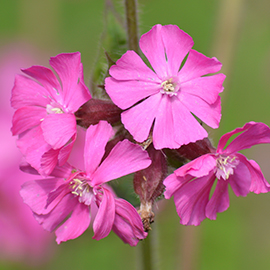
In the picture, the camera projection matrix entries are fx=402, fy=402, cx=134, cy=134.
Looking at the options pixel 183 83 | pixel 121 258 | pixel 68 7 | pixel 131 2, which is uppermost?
pixel 131 2

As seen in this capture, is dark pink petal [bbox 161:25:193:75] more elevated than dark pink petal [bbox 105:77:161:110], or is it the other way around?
dark pink petal [bbox 161:25:193:75]

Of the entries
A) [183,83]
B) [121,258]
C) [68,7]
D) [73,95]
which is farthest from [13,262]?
[68,7]

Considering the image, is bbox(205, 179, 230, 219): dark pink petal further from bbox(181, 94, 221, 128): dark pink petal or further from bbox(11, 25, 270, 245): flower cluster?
bbox(181, 94, 221, 128): dark pink petal

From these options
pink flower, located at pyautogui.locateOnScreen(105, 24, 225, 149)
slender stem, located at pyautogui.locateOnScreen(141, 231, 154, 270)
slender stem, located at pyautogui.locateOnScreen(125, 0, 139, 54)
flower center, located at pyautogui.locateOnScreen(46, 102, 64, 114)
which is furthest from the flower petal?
slender stem, located at pyautogui.locateOnScreen(141, 231, 154, 270)

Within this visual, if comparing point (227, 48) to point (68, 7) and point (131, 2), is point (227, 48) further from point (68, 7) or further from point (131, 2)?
point (68, 7)

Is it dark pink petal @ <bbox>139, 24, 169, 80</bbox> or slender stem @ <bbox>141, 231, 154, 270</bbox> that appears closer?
dark pink petal @ <bbox>139, 24, 169, 80</bbox>

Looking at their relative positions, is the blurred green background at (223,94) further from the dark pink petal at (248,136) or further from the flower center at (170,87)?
the dark pink petal at (248,136)

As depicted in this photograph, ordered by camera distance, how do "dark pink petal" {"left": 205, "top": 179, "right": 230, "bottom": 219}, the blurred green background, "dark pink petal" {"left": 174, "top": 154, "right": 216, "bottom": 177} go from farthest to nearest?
the blurred green background, "dark pink petal" {"left": 205, "top": 179, "right": 230, "bottom": 219}, "dark pink petal" {"left": 174, "top": 154, "right": 216, "bottom": 177}

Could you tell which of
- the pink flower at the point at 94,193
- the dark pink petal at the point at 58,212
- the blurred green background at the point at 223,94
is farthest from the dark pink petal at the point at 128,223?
the blurred green background at the point at 223,94
